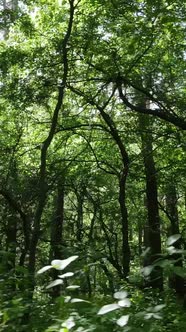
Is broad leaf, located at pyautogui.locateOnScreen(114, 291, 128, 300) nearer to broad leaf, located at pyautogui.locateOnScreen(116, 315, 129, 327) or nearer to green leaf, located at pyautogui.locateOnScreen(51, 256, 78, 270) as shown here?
broad leaf, located at pyautogui.locateOnScreen(116, 315, 129, 327)

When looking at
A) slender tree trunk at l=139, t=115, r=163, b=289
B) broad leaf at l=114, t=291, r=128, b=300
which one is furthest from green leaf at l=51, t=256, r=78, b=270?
slender tree trunk at l=139, t=115, r=163, b=289

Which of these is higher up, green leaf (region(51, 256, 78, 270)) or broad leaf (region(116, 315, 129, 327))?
green leaf (region(51, 256, 78, 270))

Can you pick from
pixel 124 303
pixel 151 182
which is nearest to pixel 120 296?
pixel 124 303

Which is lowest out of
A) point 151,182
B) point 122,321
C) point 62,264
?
point 122,321

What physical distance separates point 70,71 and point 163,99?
241 centimetres

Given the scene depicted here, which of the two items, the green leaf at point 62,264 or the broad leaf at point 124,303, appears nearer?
the broad leaf at point 124,303

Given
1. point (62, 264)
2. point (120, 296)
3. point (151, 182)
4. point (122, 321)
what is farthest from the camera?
point (151, 182)

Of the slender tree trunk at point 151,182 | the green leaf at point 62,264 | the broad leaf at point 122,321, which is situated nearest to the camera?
the broad leaf at point 122,321

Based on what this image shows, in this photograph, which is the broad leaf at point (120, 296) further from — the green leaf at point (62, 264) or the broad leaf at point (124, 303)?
the green leaf at point (62, 264)

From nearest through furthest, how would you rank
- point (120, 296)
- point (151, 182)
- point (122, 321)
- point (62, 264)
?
point (122, 321) < point (120, 296) < point (62, 264) < point (151, 182)

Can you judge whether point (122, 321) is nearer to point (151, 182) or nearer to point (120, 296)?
point (120, 296)

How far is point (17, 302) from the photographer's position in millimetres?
2539

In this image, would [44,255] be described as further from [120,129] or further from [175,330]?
[175,330]

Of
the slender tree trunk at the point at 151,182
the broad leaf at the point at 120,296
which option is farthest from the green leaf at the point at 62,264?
the slender tree trunk at the point at 151,182
